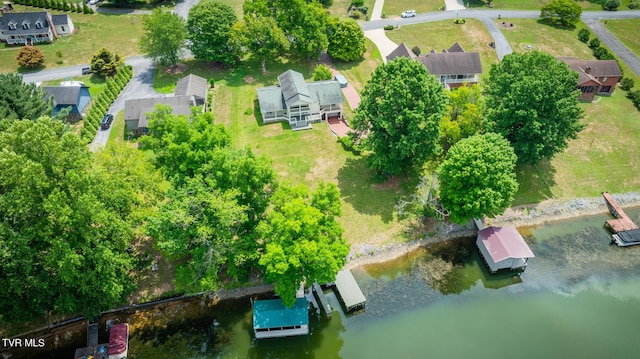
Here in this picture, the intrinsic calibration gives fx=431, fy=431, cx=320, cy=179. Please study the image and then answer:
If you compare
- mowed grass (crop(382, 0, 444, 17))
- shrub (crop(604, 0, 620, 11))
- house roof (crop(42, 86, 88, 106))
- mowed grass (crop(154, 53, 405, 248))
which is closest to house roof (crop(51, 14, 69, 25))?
mowed grass (crop(154, 53, 405, 248))

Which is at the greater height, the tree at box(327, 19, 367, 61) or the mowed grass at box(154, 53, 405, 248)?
the tree at box(327, 19, 367, 61)

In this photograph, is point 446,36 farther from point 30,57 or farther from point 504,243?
point 30,57

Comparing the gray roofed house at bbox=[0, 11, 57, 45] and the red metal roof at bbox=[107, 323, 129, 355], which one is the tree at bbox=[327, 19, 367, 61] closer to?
the gray roofed house at bbox=[0, 11, 57, 45]

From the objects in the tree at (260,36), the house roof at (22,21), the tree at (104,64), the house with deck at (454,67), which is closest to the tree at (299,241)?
the tree at (260,36)

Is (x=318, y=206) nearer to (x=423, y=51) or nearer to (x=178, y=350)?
(x=178, y=350)

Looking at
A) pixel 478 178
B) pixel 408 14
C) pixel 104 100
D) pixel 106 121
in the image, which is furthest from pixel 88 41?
pixel 478 178

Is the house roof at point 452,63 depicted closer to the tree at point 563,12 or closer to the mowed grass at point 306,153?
the mowed grass at point 306,153
